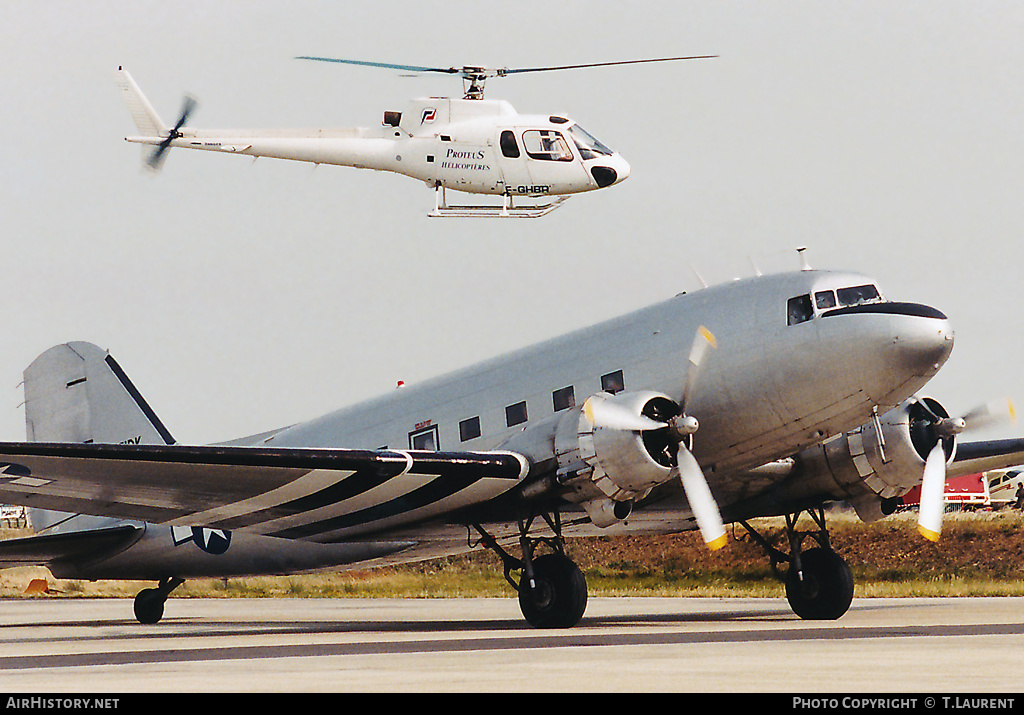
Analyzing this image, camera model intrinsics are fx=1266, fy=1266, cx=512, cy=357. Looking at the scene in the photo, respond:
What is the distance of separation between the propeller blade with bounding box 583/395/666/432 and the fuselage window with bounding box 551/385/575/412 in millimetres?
1443

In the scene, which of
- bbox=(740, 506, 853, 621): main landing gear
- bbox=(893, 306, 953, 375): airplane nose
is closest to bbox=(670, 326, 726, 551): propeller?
bbox=(740, 506, 853, 621): main landing gear

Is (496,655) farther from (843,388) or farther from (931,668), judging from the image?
(843,388)

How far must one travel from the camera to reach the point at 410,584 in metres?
36.4

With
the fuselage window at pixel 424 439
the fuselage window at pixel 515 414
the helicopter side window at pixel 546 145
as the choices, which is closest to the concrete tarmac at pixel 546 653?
the fuselage window at pixel 424 439

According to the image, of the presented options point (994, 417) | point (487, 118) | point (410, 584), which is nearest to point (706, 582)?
point (410, 584)

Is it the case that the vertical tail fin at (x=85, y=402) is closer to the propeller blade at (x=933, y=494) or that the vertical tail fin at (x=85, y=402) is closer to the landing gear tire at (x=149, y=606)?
the landing gear tire at (x=149, y=606)

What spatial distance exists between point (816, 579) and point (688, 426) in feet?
14.1

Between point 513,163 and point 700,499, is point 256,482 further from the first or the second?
point 513,163

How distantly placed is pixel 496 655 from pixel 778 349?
5.81m

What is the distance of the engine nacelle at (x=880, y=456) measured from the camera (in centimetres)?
1739

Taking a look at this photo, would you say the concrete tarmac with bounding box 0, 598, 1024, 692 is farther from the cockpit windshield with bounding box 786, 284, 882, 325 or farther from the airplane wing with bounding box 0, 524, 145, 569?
the cockpit windshield with bounding box 786, 284, 882, 325

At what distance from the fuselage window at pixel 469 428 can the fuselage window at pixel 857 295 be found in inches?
211

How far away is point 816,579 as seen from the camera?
59.3 ft

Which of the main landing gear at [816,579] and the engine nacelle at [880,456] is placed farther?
the main landing gear at [816,579]
